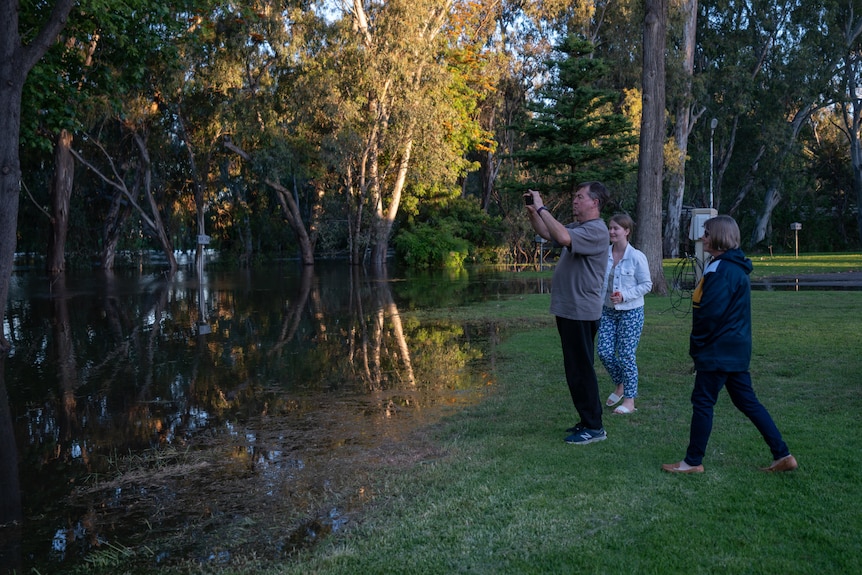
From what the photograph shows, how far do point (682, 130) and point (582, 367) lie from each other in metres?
42.1

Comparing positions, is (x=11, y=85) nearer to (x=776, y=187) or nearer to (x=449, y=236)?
(x=449, y=236)

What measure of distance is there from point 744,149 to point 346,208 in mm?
30408

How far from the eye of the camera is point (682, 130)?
4472 centimetres

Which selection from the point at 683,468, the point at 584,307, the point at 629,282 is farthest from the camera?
the point at 629,282

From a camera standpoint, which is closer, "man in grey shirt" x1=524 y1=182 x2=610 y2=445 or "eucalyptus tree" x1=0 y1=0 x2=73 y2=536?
"man in grey shirt" x1=524 y1=182 x2=610 y2=445

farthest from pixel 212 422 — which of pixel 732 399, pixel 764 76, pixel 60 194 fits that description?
pixel 764 76

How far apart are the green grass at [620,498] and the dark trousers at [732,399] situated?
0.21 m

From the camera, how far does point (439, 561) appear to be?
398cm

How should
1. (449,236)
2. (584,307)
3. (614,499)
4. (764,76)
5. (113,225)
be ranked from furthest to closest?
(764,76) → (113,225) → (449,236) → (584,307) → (614,499)

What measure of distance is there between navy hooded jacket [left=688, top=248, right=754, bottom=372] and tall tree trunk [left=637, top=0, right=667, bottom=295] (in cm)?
1450

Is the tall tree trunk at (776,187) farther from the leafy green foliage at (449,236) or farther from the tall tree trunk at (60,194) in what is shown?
the tall tree trunk at (60,194)

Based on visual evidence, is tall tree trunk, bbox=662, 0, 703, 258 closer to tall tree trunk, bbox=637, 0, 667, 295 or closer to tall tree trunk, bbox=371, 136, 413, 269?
tall tree trunk, bbox=371, 136, 413, 269

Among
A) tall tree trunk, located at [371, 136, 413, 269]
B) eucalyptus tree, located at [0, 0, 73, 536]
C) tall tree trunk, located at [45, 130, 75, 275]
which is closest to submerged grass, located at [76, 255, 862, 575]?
eucalyptus tree, located at [0, 0, 73, 536]

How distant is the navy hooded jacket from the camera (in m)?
5.05
